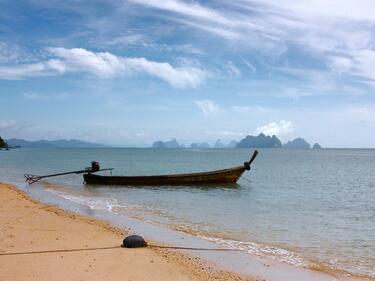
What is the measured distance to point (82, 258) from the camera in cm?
949

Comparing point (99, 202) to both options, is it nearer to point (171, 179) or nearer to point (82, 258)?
point (171, 179)

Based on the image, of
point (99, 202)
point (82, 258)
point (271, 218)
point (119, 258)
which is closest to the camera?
point (82, 258)

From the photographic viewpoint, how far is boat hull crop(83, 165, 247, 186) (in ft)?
107

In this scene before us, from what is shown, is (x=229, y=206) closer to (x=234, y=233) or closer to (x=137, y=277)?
(x=234, y=233)

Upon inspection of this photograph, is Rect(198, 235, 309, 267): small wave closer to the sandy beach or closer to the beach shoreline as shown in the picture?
the beach shoreline

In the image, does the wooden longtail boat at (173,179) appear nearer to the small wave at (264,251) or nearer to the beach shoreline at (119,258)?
the beach shoreline at (119,258)

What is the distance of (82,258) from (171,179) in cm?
2335


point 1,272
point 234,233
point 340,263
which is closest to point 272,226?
point 234,233

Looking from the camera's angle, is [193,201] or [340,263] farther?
[193,201]

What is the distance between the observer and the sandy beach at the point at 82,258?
8.41m

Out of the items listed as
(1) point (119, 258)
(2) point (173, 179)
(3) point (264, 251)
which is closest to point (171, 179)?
(2) point (173, 179)

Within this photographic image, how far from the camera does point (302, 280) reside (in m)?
9.53

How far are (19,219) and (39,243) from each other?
4021 millimetres

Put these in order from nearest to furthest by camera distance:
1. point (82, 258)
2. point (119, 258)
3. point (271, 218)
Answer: point (82, 258)
point (119, 258)
point (271, 218)
